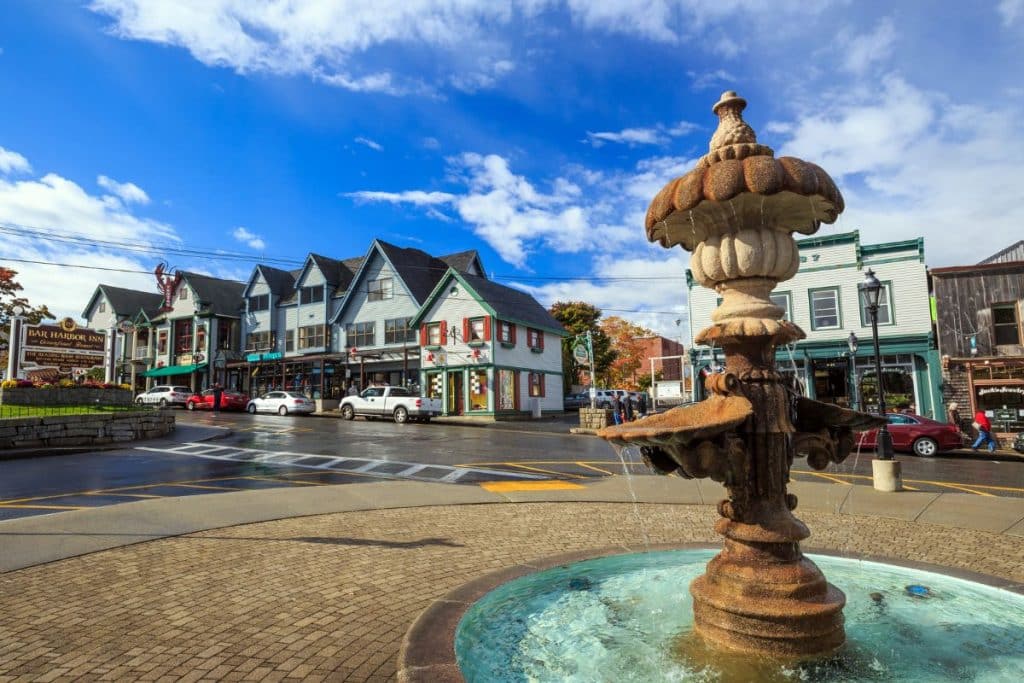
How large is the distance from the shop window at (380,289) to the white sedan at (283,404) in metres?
8.69

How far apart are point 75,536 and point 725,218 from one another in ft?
25.9

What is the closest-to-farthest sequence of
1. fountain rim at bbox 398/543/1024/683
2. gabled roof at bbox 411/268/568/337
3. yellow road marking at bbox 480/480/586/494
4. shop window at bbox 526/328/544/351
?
fountain rim at bbox 398/543/1024/683 → yellow road marking at bbox 480/480/586/494 → gabled roof at bbox 411/268/568/337 → shop window at bbox 526/328/544/351

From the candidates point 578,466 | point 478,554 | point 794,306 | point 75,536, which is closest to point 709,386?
point 478,554

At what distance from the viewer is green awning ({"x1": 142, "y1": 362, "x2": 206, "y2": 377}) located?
159 feet

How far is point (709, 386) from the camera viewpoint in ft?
14.0

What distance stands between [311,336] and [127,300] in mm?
27574

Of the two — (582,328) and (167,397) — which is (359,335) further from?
(582,328)

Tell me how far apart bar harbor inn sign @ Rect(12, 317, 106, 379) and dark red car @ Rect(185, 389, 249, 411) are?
41.4 feet

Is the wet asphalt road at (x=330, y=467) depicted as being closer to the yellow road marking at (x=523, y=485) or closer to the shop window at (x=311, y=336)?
the yellow road marking at (x=523, y=485)

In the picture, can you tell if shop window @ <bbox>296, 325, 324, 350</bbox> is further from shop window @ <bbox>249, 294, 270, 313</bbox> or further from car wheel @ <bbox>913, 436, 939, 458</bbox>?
car wheel @ <bbox>913, 436, 939, 458</bbox>

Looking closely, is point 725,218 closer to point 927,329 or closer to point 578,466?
point 578,466

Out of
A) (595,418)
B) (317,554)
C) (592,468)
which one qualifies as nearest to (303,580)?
(317,554)

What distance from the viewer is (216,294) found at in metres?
50.3

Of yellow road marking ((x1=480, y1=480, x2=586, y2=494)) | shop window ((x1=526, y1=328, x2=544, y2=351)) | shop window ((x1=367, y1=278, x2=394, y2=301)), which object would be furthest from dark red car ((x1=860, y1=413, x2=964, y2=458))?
shop window ((x1=367, y1=278, x2=394, y2=301))
